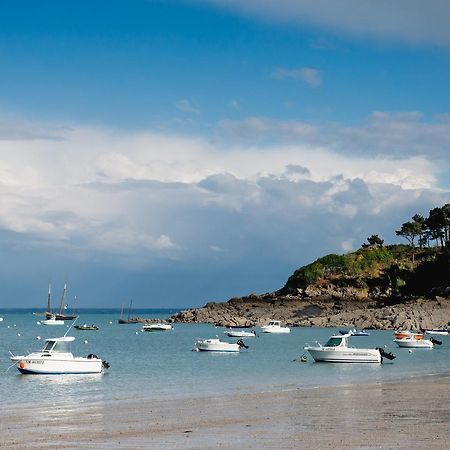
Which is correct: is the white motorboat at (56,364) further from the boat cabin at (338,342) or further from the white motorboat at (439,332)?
the white motorboat at (439,332)

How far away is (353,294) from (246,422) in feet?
498

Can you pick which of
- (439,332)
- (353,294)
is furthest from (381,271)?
(439,332)

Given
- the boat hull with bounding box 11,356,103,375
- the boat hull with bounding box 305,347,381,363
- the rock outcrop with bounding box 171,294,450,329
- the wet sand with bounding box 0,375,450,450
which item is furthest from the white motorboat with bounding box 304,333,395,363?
the rock outcrop with bounding box 171,294,450,329

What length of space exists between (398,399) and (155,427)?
574 inches

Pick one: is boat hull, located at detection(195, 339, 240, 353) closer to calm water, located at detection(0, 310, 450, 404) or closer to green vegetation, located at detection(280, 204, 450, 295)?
calm water, located at detection(0, 310, 450, 404)

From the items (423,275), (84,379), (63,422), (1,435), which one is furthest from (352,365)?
(423,275)

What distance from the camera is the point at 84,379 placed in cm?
5281

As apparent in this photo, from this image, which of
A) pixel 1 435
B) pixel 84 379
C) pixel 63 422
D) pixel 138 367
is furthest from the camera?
pixel 138 367

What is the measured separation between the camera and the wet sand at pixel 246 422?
977 inches

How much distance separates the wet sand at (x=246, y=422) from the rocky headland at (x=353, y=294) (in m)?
116

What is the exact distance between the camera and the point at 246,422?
30.3m

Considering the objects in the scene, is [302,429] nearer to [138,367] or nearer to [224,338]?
[138,367]

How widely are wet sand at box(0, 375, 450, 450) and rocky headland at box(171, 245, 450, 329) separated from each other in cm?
11597

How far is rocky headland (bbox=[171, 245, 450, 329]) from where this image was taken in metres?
160
